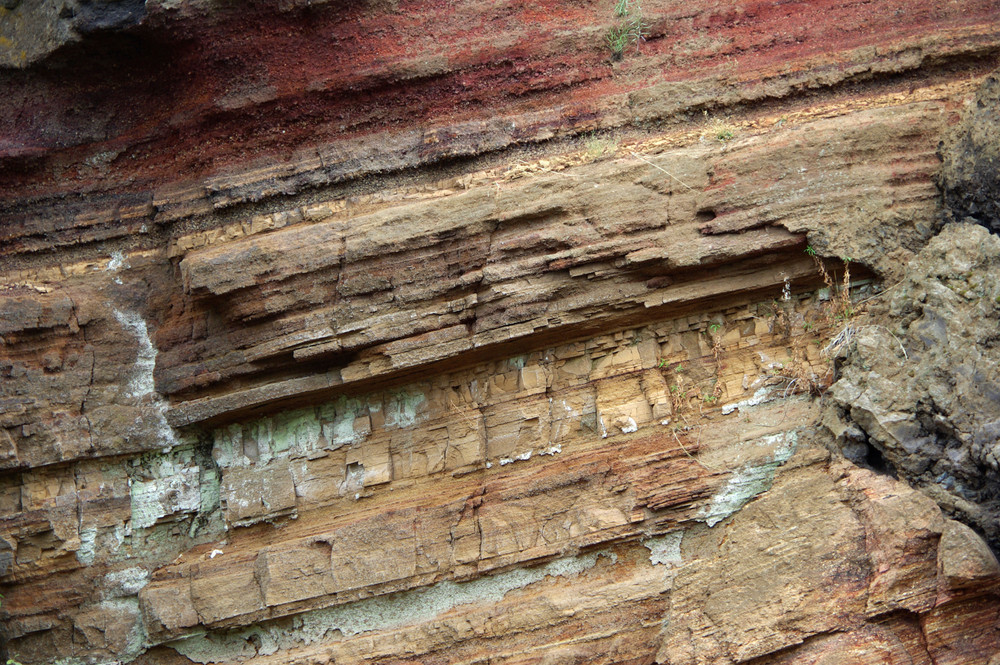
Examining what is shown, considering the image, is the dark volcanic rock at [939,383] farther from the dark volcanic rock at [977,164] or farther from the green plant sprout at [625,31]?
the green plant sprout at [625,31]

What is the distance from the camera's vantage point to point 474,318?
236 inches

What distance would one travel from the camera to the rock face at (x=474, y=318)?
5.52 metres

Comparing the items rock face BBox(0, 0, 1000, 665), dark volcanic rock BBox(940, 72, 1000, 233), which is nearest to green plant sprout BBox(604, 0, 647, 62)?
rock face BBox(0, 0, 1000, 665)

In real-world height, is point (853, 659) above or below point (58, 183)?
below

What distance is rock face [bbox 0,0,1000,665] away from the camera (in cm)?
552

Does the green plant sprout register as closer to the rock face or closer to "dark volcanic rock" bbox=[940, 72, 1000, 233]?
the rock face

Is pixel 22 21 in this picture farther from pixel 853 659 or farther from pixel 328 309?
pixel 853 659

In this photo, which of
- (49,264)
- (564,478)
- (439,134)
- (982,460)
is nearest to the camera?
(982,460)

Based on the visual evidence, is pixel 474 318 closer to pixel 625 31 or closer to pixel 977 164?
pixel 625 31

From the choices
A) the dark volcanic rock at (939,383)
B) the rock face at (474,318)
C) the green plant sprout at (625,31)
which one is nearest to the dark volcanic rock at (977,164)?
the rock face at (474,318)

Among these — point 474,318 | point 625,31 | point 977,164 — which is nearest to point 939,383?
point 977,164

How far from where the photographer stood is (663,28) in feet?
21.1

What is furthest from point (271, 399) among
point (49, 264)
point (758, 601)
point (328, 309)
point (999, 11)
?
point (999, 11)

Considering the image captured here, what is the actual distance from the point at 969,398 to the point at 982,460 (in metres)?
0.35
